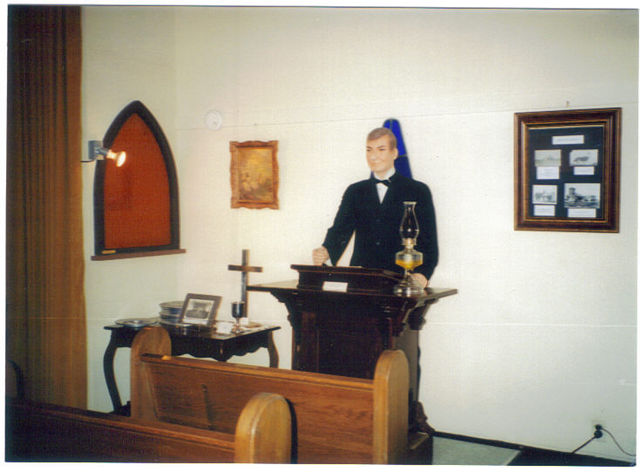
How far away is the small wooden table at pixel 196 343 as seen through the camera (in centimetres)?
312

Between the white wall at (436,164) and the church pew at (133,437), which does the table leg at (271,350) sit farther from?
the church pew at (133,437)

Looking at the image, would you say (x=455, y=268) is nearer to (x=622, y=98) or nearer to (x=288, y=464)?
(x=622, y=98)

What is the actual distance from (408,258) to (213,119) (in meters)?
2.00

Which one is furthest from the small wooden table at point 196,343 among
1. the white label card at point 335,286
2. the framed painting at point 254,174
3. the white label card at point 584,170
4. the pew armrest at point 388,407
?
the white label card at point 584,170

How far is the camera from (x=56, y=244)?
3055 millimetres

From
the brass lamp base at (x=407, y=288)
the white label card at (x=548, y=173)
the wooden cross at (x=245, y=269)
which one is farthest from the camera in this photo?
the wooden cross at (x=245, y=269)

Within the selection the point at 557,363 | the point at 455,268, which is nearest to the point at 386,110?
the point at 455,268

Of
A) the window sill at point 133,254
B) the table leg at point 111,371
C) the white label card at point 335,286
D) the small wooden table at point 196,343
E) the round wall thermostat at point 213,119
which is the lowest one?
the table leg at point 111,371

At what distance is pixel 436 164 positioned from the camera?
11.0 feet

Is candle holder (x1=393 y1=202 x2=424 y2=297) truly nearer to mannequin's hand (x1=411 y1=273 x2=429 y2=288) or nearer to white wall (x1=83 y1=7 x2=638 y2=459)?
mannequin's hand (x1=411 y1=273 x2=429 y2=288)

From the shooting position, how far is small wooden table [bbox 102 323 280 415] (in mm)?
3121

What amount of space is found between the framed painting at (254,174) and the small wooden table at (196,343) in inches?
36.8

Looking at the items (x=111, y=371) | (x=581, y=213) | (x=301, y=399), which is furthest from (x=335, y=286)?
(x=111, y=371)

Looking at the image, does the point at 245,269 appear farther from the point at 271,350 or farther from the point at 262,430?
the point at 262,430
